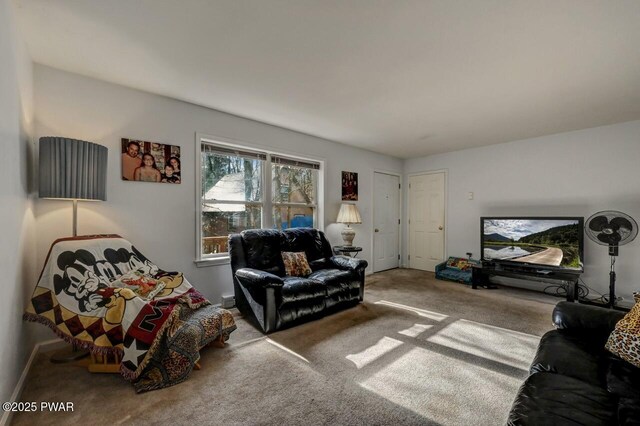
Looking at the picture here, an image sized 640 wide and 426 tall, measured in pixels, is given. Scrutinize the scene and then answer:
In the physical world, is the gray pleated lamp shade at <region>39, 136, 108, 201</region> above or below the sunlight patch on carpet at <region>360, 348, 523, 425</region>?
above

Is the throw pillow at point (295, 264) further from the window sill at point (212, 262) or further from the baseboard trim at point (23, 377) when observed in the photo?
the baseboard trim at point (23, 377)

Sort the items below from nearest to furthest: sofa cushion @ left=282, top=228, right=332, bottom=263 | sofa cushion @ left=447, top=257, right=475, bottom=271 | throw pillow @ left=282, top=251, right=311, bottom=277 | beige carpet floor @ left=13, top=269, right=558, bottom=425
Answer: beige carpet floor @ left=13, top=269, right=558, bottom=425
throw pillow @ left=282, top=251, right=311, bottom=277
sofa cushion @ left=282, top=228, right=332, bottom=263
sofa cushion @ left=447, top=257, right=475, bottom=271

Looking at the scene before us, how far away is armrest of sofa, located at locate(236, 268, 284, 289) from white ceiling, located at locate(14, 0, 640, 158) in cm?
182

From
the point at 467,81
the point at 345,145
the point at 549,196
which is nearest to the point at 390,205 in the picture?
the point at 345,145

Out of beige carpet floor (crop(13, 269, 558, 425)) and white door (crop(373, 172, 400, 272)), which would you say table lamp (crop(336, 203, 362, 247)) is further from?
beige carpet floor (crop(13, 269, 558, 425))

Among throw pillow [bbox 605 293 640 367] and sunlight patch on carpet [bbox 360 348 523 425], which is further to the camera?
sunlight patch on carpet [bbox 360 348 523 425]

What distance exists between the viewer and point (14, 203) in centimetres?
171

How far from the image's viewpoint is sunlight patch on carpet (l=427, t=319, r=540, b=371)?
7.45ft

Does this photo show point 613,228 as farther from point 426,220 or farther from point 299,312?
point 299,312

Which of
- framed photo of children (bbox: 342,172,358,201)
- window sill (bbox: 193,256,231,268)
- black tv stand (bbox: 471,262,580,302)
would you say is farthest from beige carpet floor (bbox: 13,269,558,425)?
Result: framed photo of children (bbox: 342,172,358,201)

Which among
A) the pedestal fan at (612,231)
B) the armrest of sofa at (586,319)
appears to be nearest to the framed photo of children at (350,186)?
the pedestal fan at (612,231)

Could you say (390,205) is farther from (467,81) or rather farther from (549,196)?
(467,81)

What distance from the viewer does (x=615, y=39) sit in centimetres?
195

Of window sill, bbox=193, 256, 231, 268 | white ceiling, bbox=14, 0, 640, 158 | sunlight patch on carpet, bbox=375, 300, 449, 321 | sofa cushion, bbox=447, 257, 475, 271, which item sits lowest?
sunlight patch on carpet, bbox=375, 300, 449, 321
